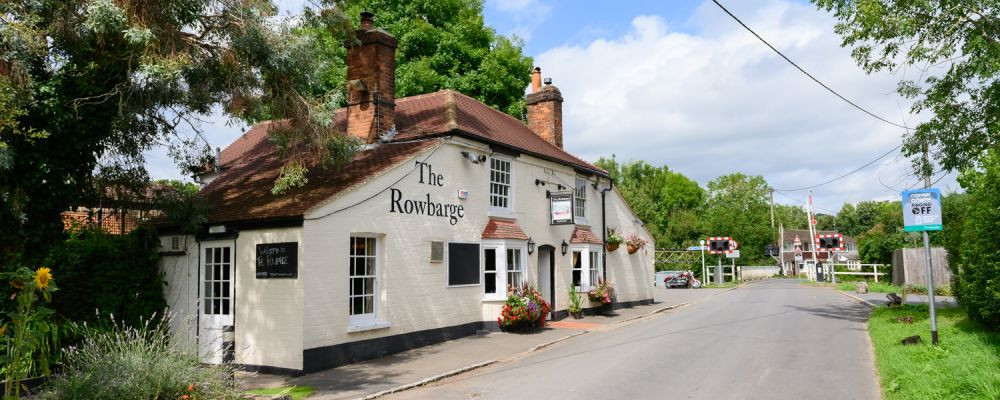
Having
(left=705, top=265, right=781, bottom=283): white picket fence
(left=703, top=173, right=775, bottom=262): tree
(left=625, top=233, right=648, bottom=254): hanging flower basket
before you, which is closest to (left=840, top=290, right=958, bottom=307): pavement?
(left=625, top=233, right=648, bottom=254): hanging flower basket

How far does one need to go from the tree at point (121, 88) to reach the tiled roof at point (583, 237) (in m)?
9.36

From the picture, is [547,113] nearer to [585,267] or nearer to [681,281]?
[585,267]

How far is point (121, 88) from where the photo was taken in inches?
429

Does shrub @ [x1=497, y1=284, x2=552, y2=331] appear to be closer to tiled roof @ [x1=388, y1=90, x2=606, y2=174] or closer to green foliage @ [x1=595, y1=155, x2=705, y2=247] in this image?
tiled roof @ [x1=388, y1=90, x2=606, y2=174]

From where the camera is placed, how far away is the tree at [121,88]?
9.42 meters

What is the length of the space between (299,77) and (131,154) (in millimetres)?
3656

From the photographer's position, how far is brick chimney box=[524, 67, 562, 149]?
23594 mm

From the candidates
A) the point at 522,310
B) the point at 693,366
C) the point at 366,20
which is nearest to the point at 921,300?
the point at 522,310

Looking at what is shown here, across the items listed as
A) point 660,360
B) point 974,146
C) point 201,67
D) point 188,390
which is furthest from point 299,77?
point 974,146

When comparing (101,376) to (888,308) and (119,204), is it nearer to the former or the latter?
(119,204)

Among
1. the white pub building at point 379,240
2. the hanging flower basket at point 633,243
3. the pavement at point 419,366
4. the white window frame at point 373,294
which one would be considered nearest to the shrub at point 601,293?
the white pub building at point 379,240

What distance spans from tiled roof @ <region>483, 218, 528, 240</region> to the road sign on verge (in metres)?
8.60

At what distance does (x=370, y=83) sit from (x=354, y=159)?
204cm

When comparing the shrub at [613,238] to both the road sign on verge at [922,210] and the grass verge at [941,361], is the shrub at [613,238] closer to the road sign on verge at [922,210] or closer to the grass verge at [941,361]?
Answer: the grass verge at [941,361]
